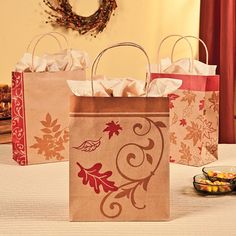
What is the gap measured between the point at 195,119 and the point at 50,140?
443 millimetres

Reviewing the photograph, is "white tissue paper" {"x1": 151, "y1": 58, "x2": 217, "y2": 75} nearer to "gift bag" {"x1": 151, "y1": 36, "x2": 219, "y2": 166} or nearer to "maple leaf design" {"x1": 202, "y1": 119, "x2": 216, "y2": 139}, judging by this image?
"gift bag" {"x1": 151, "y1": 36, "x2": 219, "y2": 166}

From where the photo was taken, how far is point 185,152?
148cm

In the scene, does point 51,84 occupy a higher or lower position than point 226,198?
higher

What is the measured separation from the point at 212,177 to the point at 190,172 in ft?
0.54

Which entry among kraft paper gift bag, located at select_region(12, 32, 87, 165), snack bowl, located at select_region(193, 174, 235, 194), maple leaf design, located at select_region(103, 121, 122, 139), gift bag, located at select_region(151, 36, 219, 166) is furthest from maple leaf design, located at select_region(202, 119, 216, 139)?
maple leaf design, located at select_region(103, 121, 122, 139)

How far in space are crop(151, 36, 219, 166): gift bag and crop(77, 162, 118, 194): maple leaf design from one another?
0.52 metres

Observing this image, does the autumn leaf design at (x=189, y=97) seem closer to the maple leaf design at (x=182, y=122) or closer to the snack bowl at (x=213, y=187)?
the maple leaf design at (x=182, y=122)

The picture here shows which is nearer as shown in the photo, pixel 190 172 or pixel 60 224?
pixel 60 224

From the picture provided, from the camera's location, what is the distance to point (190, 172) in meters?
1.39

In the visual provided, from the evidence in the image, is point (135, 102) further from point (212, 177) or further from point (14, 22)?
point (14, 22)

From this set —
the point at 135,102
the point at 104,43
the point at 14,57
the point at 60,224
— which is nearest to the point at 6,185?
the point at 60,224

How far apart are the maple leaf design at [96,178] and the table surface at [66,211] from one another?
7 cm

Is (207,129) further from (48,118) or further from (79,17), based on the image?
(79,17)

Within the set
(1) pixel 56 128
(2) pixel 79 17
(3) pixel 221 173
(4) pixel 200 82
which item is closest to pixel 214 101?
(4) pixel 200 82
